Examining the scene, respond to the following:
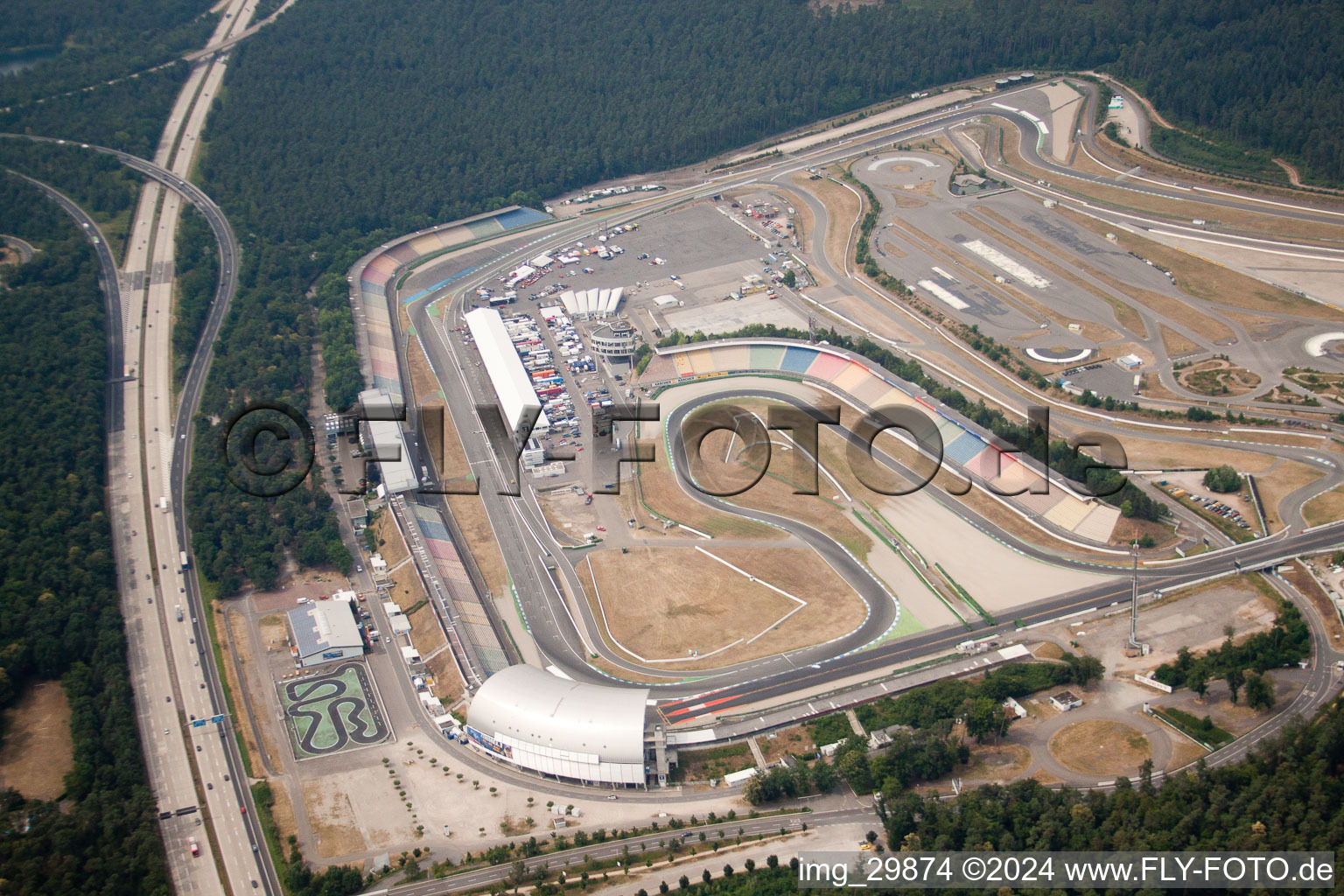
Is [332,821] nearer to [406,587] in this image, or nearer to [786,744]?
[406,587]

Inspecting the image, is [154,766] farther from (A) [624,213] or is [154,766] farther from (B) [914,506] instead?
(A) [624,213]

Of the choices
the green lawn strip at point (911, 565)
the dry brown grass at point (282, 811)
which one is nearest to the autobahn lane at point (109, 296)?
the dry brown grass at point (282, 811)

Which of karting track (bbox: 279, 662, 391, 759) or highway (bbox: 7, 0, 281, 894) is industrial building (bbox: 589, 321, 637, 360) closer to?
highway (bbox: 7, 0, 281, 894)

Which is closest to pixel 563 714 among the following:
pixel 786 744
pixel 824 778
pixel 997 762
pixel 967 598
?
pixel 786 744

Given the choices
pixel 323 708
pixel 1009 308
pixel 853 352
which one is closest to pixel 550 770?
pixel 323 708

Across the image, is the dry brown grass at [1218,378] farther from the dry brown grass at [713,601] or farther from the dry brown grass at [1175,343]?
the dry brown grass at [713,601]
